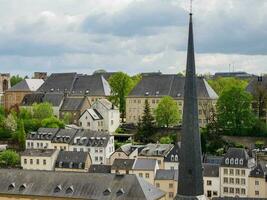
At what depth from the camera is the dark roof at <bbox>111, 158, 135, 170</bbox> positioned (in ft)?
253

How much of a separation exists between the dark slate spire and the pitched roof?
11675 centimetres

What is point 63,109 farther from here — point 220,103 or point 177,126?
point 220,103

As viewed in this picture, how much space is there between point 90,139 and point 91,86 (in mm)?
39309

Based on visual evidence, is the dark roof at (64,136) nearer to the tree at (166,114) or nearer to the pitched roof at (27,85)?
the tree at (166,114)

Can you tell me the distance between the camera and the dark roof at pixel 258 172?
2795 inches

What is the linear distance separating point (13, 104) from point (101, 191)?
82.6m

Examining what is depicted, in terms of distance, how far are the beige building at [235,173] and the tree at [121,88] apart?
54266mm

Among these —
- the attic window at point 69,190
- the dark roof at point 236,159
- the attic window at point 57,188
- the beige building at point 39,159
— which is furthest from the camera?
the beige building at point 39,159

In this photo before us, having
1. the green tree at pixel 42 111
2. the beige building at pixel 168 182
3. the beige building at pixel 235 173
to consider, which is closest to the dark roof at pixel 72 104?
the green tree at pixel 42 111

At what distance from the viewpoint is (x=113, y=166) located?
77688 mm

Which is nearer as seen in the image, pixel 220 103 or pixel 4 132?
pixel 220 103

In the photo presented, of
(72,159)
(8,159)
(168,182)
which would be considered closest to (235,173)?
(168,182)

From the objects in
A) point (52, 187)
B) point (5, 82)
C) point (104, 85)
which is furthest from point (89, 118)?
point (5, 82)

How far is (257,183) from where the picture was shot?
2805 inches
